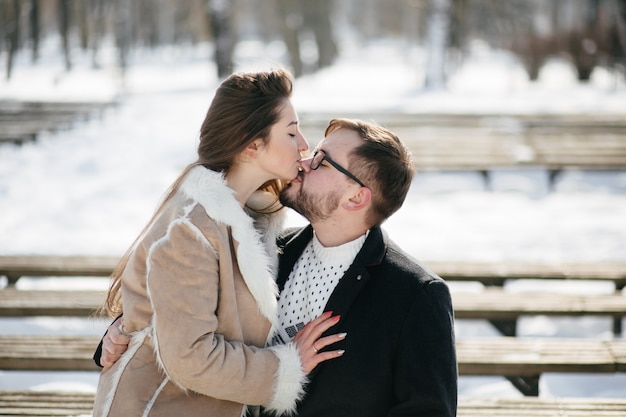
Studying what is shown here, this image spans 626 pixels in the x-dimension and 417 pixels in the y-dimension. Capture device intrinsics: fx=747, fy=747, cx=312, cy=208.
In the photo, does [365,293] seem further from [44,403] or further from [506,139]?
[506,139]

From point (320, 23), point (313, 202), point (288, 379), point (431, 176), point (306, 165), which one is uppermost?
point (320, 23)

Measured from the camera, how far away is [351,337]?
2.38 meters

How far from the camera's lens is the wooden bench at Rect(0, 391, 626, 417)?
10.4ft

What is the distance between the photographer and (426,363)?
227 cm

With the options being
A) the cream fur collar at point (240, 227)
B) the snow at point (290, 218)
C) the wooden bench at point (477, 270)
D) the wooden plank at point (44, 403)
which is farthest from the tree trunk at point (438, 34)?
the cream fur collar at point (240, 227)

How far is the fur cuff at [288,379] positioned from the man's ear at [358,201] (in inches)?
19.3

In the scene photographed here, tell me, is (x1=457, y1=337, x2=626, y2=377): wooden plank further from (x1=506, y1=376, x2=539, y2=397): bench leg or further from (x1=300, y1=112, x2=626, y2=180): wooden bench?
(x1=300, y1=112, x2=626, y2=180): wooden bench

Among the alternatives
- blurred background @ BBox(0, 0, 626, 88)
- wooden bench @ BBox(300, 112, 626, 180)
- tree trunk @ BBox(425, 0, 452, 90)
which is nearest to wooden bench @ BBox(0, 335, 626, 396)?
blurred background @ BBox(0, 0, 626, 88)

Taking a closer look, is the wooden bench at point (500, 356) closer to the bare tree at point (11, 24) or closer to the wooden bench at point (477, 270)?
the wooden bench at point (477, 270)

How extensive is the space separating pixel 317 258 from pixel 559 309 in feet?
7.57

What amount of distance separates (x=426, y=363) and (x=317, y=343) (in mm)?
343

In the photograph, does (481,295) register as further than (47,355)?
Yes

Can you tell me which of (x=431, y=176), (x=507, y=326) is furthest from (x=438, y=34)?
(x=507, y=326)

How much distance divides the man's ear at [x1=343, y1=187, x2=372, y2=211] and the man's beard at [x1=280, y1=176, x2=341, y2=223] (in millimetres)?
38
